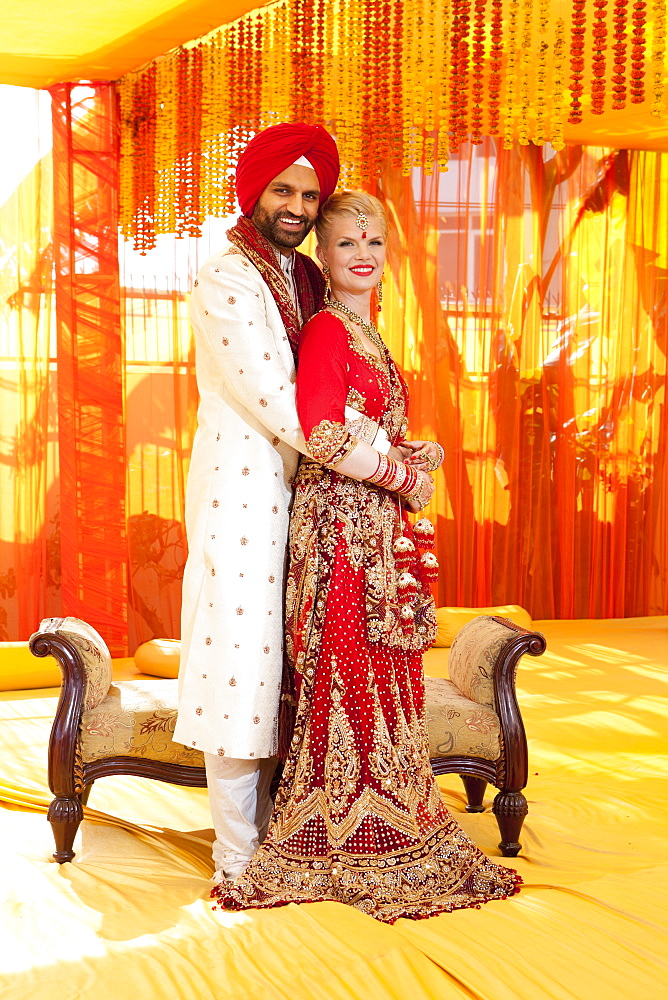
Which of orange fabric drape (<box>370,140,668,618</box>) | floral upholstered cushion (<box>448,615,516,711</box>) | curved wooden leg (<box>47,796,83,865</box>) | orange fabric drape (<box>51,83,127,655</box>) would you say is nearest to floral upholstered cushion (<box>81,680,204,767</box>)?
curved wooden leg (<box>47,796,83,865</box>)

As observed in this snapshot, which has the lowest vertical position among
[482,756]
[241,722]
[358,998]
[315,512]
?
[358,998]

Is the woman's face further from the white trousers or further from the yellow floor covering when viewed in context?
the yellow floor covering

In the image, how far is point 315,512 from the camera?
250cm

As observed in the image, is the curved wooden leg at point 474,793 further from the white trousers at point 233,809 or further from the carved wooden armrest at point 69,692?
the carved wooden armrest at point 69,692

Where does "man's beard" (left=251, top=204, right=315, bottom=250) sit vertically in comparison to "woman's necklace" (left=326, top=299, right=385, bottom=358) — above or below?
above

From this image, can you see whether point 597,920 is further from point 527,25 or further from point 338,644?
point 527,25

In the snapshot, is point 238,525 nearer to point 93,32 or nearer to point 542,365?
point 93,32

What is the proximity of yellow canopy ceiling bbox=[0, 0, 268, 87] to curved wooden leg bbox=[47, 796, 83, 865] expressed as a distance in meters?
3.29

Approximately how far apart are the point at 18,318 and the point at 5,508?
3.35 feet

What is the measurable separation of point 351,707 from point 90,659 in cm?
82

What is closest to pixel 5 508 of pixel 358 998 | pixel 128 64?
pixel 128 64

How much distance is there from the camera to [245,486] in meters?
2.50

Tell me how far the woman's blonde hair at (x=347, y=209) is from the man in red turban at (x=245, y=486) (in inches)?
1.7

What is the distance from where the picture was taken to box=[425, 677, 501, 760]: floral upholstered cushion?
9.30 ft
